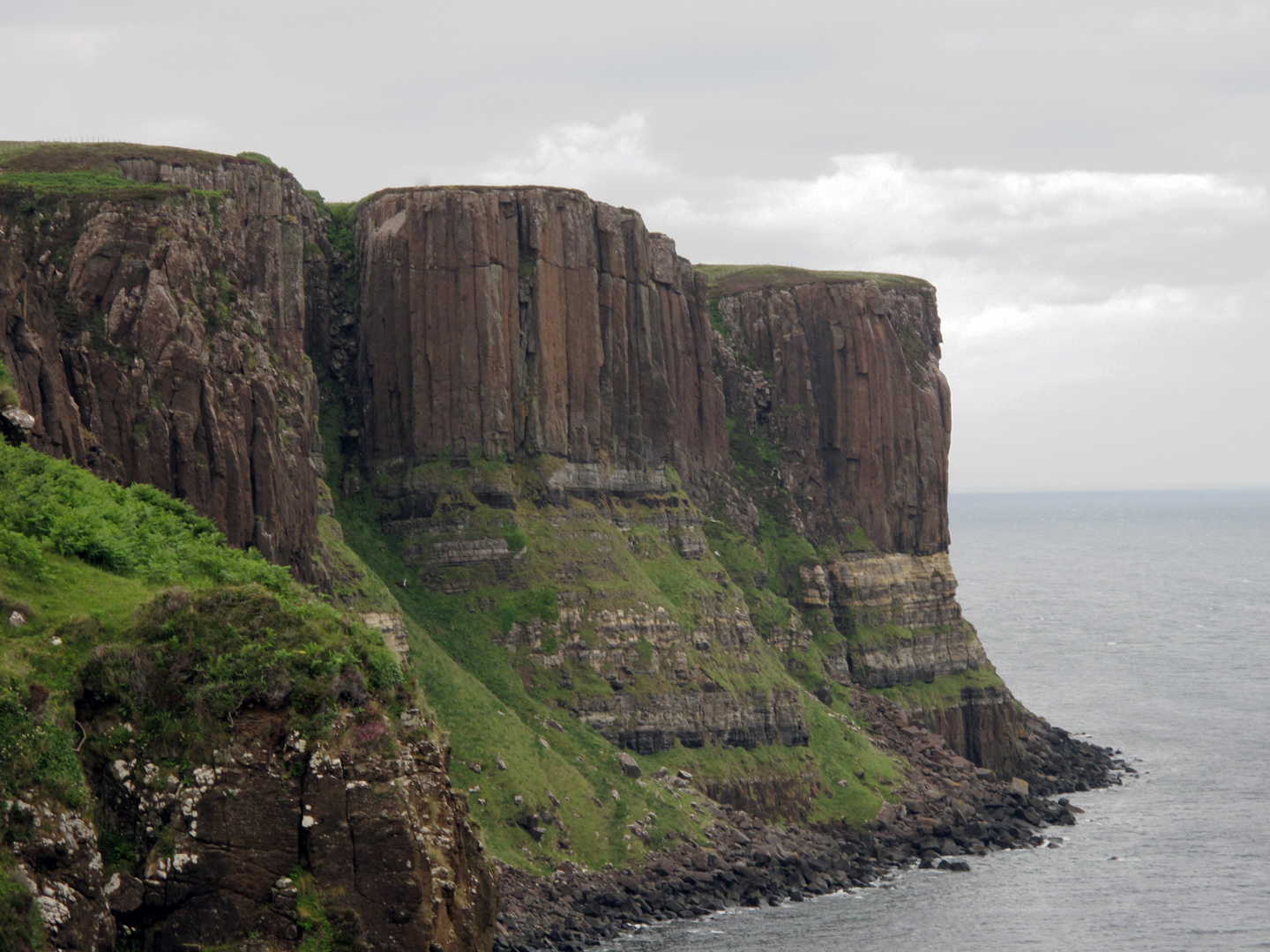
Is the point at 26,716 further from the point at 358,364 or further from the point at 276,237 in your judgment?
the point at 358,364

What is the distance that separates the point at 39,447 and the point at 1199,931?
6543 cm

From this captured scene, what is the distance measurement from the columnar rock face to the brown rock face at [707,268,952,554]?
27214 mm

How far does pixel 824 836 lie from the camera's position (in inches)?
4808

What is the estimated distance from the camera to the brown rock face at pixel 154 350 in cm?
8456

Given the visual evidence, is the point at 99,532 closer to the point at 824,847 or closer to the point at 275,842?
the point at 275,842

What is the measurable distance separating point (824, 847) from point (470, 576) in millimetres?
27612

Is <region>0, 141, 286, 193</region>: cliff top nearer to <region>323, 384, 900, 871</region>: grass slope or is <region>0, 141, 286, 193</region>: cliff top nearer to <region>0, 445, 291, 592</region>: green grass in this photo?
<region>323, 384, 900, 871</region>: grass slope

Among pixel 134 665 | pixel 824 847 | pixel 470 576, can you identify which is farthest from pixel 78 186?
pixel 824 847

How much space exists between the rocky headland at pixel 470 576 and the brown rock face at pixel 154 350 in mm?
193

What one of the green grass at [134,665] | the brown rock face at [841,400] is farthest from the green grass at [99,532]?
the brown rock face at [841,400]

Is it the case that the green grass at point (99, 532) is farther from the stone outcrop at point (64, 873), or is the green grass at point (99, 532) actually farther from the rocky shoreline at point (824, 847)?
the rocky shoreline at point (824, 847)

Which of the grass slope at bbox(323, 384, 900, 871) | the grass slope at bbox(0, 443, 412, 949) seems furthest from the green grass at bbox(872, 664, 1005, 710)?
the grass slope at bbox(0, 443, 412, 949)

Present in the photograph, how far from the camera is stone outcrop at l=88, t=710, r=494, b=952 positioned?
4303cm

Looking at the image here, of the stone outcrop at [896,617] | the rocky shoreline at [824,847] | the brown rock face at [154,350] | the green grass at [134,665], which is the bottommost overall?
the rocky shoreline at [824,847]
